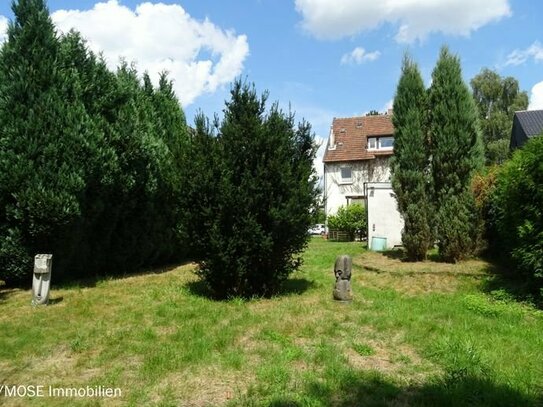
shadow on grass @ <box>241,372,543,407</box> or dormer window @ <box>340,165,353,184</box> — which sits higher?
dormer window @ <box>340,165,353,184</box>

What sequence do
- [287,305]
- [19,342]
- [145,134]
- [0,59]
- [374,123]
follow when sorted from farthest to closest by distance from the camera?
[374,123] < [145,134] < [0,59] < [287,305] < [19,342]

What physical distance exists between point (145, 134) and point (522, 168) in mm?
8621

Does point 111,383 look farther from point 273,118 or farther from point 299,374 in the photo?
point 273,118

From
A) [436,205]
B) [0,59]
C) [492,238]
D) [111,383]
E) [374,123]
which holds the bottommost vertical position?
[111,383]

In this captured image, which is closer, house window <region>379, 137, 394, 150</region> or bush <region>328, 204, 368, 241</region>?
bush <region>328, 204, 368, 241</region>

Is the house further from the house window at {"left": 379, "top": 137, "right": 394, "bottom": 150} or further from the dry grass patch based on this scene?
the dry grass patch

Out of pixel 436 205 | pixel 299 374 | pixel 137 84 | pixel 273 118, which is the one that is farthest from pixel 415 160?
pixel 299 374

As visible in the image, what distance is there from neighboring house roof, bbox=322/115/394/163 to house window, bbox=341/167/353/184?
971mm

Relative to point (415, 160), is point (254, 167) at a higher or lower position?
lower

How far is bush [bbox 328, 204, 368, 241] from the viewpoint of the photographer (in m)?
24.7

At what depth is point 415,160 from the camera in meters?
12.4

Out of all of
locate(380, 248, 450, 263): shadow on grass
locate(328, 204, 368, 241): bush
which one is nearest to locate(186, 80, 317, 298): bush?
locate(380, 248, 450, 263): shadow on grass

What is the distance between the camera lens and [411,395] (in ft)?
13.5

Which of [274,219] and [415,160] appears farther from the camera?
[415,160]
